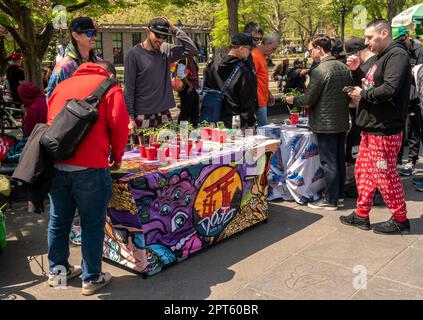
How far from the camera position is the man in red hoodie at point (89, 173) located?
324cm

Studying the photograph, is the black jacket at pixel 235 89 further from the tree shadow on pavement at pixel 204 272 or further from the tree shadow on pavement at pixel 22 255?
the tree shadow on pavement at pixel 22 255

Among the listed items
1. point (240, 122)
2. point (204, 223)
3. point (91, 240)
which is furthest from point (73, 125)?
point (240, 122)

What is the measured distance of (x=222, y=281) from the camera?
3.75 m

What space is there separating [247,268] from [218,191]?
2.53 ft

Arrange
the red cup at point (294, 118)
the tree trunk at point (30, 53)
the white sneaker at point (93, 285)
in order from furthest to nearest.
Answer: the tree trunk at point (30, 53), the red cup at point (294, 118), the white sneaker at point (93, 285)

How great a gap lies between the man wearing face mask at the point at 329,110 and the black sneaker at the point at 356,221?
0.52 meters

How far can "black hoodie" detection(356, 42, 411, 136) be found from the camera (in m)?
4.26

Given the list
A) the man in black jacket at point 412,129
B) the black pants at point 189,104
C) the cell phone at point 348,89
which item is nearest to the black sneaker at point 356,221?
the cell phone at point 348,89

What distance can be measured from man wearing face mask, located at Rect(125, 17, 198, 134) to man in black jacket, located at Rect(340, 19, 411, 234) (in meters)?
1.95

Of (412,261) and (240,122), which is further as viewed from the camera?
(240,122)

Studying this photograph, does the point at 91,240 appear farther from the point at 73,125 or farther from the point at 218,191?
the point at 218,191

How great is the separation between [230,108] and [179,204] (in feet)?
6.46

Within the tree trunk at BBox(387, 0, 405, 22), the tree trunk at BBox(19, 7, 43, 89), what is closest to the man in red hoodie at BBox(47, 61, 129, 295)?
the tree trunk at BBox(19, 7, 43, 89)

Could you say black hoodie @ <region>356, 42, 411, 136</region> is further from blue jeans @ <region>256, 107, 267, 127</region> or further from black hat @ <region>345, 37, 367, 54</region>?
blue jeans @ <region>256, 107, 267, 127</region>
